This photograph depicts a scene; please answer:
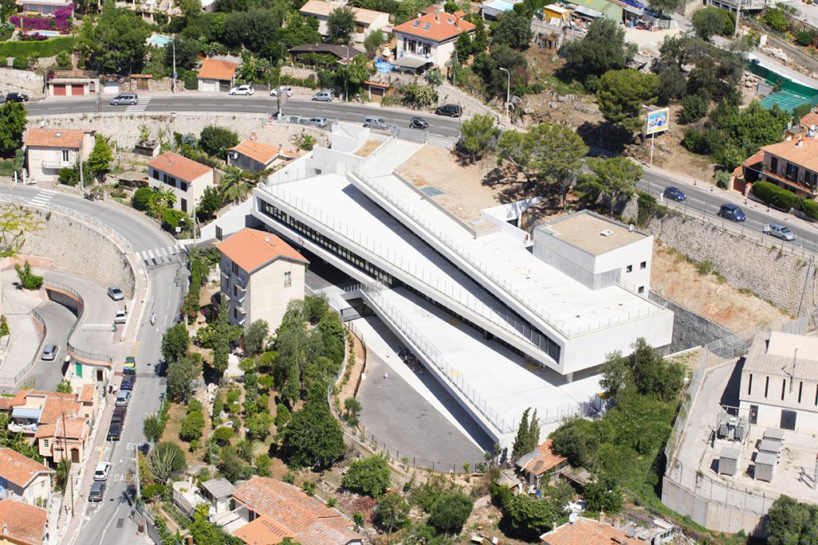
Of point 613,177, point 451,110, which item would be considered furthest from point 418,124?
point 613,177

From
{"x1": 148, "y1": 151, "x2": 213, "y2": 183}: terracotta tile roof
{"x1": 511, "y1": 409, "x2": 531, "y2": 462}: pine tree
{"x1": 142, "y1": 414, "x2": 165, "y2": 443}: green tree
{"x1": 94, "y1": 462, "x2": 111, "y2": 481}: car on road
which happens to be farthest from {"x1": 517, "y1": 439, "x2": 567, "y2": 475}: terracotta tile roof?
{"x1": 148, "y1": 151, "x2": 213, "y2": 183}: terracotta tile roof

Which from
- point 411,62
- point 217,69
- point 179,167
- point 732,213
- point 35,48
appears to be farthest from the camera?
point 35,48

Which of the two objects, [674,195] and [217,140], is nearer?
[674,195]

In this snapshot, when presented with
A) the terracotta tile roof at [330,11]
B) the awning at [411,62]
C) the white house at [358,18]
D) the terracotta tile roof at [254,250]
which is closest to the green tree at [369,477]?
the terracotta tile roof at [254,250]

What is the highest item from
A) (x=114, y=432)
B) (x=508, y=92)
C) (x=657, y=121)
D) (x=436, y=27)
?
(x=436, y=27)

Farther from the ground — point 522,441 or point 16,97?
point 16,97

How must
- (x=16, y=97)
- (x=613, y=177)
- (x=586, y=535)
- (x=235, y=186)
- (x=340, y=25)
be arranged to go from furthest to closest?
(x=340, y=25) < (x=16, y=97) < (x=235, y=186) < (x=613, y=177) < (x=586, y=535)

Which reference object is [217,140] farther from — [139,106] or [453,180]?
[453,180]

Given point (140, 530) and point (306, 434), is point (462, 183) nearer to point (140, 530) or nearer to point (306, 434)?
point (306, 434)
